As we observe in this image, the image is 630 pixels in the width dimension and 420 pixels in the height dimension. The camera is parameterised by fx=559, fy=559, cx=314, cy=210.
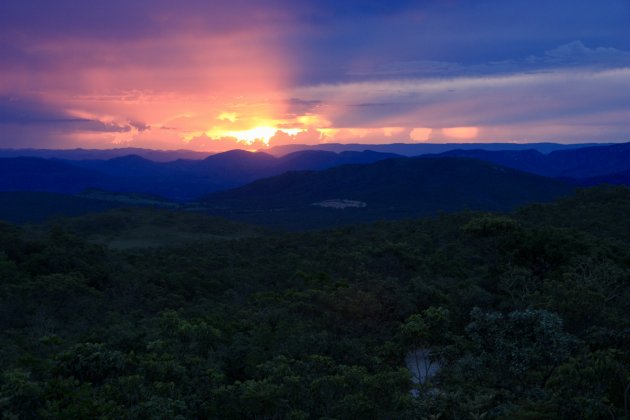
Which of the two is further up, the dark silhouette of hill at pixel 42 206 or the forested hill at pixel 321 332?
the forested hill at pixel 321 332

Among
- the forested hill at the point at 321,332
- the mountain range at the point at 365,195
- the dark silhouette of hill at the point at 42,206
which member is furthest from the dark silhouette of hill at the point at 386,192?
the forested hill at the point at 321,332

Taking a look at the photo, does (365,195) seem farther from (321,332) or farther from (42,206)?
(321,332)

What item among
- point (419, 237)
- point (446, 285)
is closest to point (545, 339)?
point (446, 285)

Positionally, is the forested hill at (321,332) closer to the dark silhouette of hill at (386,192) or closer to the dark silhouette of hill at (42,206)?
the dark silhouette of hill at (386,192)

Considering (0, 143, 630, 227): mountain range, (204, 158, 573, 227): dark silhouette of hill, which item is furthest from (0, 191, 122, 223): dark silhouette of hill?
(204, 158, 573, 227): dark silhouette of hill

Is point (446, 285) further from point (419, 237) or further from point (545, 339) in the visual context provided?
point (419, 237)

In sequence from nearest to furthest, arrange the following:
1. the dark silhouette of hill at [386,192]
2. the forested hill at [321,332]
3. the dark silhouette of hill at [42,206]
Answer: the forested hill at [321,332], the dark silhouette of hill at [42,206], the dark silhouette of hill at [386,192]
